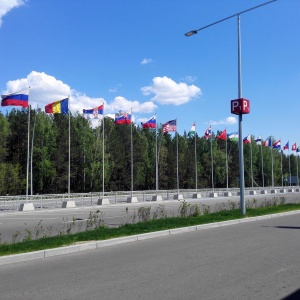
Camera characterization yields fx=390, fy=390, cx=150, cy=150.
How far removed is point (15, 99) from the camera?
30734mm

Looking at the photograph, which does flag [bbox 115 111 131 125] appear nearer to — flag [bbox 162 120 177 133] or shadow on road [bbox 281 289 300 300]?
flag [bbox 162 120 177 133]

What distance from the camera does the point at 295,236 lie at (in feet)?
→ 42.1

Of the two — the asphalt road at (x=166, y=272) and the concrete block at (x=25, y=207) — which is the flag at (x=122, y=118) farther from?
the asphalt road at (x=166, y=272)

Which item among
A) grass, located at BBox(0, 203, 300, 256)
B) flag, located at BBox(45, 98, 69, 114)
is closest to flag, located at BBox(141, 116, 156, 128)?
flag, located at BBox(45, 98, 69, 114)

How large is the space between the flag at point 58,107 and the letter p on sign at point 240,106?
65.0ft

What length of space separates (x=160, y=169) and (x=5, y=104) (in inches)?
2491

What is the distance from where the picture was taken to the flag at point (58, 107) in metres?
34.9

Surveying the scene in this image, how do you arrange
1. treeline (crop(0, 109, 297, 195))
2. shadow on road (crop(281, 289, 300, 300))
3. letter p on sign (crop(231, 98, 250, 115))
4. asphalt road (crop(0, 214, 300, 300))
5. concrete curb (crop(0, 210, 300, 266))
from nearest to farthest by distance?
shadow on road (crop(281, 289, 300, 300))
asphalt road (crop(0, 214, 300, 300))
concrete curb (crop(0, 210, 300, 266))
letter p on sign (crop(231, 98, 250, 115))
treeline (crop(0, 109, 297, 195))

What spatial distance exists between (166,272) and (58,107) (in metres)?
29.5

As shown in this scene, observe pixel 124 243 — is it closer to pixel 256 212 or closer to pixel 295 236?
pixel 295 236

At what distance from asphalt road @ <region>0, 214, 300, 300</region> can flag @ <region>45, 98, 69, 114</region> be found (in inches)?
1000

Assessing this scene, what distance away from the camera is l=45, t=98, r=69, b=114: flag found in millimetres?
34875

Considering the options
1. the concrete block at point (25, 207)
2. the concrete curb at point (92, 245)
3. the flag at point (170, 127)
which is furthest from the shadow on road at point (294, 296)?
the flag at point (170, 127)

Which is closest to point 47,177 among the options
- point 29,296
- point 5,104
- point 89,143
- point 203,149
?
point 89,143
